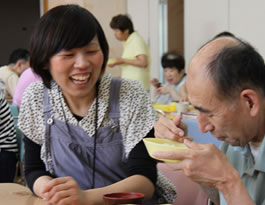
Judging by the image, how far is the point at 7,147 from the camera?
198 cm

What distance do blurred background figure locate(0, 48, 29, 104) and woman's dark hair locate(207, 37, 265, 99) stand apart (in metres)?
4.53

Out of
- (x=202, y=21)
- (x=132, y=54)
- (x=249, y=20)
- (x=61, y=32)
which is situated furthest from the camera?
(x=202, y=21)

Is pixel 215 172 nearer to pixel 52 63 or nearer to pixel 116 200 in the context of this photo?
pixel 116 200

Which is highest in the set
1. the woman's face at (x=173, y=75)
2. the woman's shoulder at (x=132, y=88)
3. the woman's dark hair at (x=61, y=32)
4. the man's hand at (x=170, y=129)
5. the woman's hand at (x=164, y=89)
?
the woman's dark hair at (x=61, y=32)

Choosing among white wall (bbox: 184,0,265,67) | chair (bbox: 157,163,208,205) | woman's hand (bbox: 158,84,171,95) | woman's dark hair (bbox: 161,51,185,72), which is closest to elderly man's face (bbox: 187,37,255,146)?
chair (bbox: 157,163,208,205)

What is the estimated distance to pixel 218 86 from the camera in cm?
103

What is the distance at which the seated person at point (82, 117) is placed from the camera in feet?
4.70

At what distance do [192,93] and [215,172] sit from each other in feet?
0.78

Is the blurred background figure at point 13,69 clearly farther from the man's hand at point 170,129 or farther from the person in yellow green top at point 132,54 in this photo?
the man's hand at point 170,129

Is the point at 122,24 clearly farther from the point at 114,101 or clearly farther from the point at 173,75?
the point at 114,101

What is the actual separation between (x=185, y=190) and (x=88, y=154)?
38 centimetres

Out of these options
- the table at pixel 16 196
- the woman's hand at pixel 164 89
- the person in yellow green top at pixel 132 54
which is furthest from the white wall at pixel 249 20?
the table at pixel 16 196

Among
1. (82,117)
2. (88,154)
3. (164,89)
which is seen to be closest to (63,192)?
(88,154)

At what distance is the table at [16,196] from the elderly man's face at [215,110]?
62 centimetres
